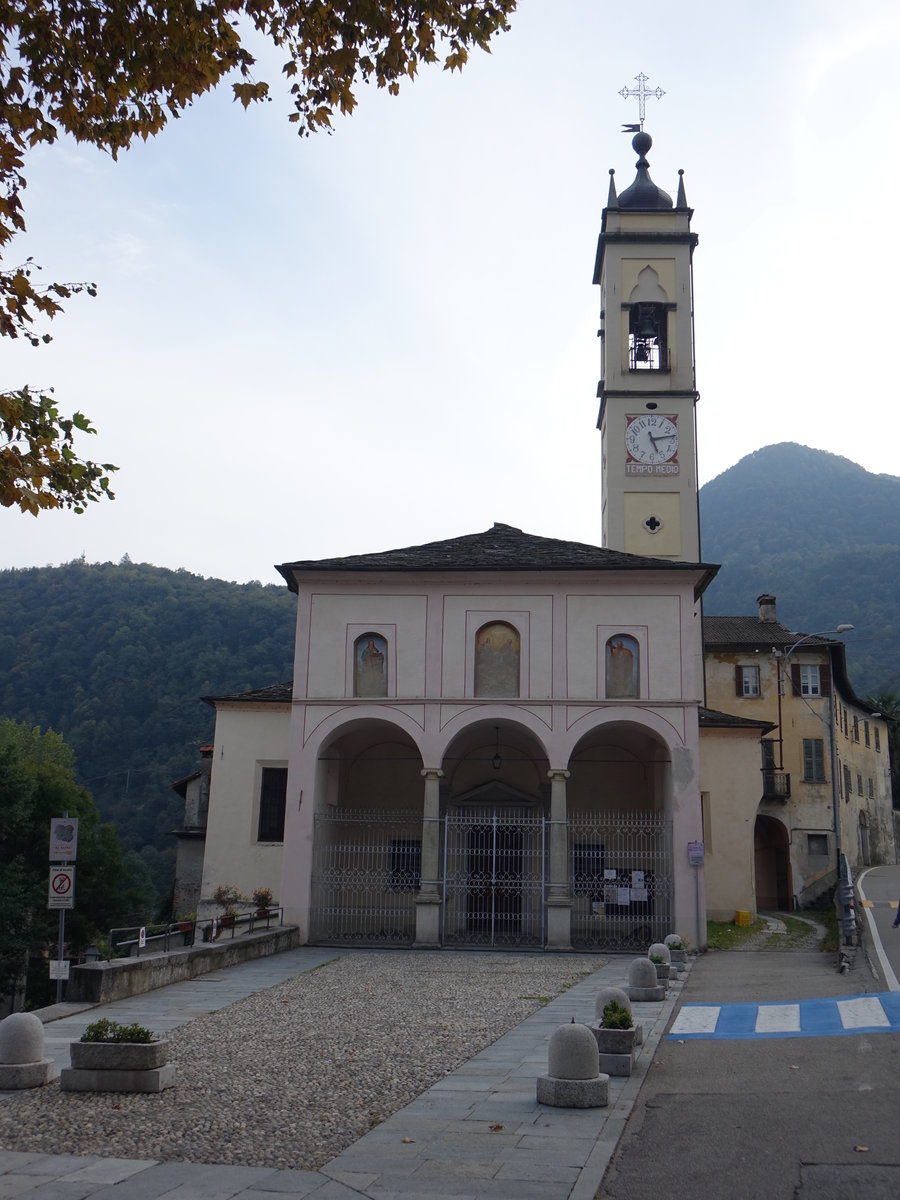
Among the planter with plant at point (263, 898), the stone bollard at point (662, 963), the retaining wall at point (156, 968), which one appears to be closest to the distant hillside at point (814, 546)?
the planter with plant at point (263, 898)

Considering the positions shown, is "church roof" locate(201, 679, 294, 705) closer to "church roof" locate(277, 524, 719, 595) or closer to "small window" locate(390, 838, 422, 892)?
"church roof" locate(277, 524, 719, 595)

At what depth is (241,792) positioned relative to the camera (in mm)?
26891

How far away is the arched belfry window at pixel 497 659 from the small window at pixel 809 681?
23365 millimetres

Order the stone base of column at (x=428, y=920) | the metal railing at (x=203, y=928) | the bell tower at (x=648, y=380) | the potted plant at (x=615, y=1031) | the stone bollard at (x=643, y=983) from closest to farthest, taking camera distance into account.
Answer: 1. the potted plant at (x=615, y=1031)
2. the stone bollard at (x=643, y=983)
3. the metal railing at (x=203, y=928)
4. the stone base of column at (x=428, y=920)
5. the bell tower at (x=648, y=380)

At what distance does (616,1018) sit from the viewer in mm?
9289

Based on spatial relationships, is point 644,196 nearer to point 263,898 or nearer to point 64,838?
point 263,898

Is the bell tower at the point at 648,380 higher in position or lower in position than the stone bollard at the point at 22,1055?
higher

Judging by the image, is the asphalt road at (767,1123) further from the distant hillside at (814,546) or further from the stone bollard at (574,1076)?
the distant hillside at (814,546)

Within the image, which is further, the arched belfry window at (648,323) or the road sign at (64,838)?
the arched belfry window at (648,323)

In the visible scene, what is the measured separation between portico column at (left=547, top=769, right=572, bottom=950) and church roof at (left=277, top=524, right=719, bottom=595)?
442 centimetres

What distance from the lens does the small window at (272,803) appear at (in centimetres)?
2669

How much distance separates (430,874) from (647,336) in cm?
1796

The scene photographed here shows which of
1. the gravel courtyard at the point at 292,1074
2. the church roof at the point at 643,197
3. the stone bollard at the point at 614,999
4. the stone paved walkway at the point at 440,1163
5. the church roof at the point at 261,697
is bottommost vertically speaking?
the gravel courtyard at the point at 292,1074

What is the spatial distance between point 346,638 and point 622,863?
7746 millimetres
